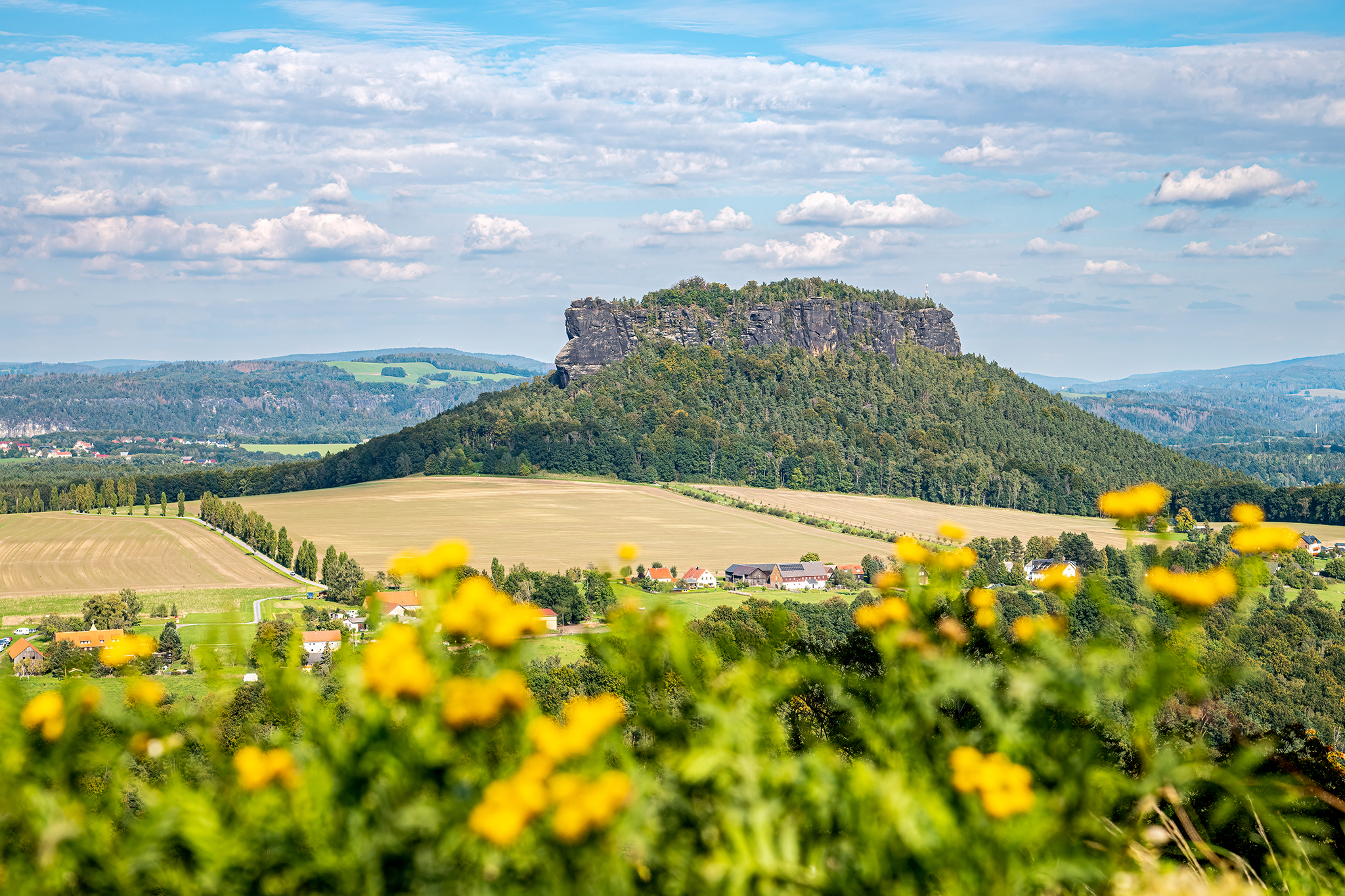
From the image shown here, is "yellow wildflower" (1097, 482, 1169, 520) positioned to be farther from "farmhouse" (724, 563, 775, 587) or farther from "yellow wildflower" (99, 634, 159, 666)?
"farmhouse" (724, 563, 775, 587)

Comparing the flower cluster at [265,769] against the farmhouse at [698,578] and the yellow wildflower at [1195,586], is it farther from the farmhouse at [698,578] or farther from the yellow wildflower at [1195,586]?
the farmhouse at [698,578]

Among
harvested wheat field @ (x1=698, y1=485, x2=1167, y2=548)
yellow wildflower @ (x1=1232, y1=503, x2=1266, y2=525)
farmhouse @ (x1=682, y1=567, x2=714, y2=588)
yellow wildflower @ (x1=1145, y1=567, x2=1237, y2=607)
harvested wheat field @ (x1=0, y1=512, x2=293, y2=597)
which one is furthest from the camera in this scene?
harvested wheat field @ (x1=698, y1=485, x2=1167, y2=548)

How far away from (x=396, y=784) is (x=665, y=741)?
5.04 ft

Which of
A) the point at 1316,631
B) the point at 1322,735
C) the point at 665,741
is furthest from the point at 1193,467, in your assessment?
the point at 665,741

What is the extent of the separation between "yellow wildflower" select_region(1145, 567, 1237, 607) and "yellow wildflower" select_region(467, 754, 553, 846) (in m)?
2.53

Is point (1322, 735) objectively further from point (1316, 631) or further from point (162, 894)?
point (162, 894)

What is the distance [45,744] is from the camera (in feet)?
13.0

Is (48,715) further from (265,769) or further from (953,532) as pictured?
(953,532)

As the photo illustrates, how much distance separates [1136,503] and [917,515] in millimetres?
140516

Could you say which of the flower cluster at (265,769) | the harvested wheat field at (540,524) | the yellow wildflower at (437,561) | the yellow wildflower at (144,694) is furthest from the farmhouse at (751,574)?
the flower cluster at (265,769)

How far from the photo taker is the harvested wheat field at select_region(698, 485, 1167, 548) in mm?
121438

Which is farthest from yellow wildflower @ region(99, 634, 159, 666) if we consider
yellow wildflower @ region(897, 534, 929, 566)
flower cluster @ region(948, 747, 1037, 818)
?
flower cluster @ region(948, 747, 1037, 818)

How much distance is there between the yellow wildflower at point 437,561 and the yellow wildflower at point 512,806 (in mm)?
1237

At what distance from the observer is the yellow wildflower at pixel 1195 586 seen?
360 cm
